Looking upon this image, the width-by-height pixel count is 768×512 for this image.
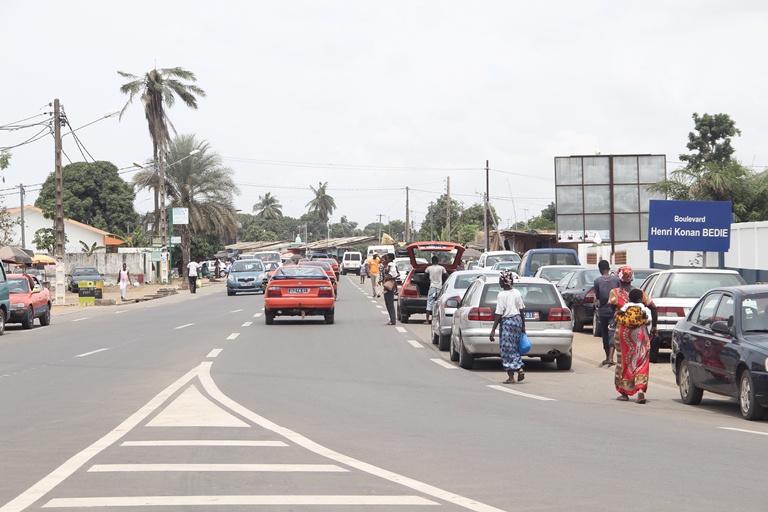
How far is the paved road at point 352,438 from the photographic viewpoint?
691 centimetres

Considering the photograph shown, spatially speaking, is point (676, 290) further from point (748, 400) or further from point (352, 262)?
point (352, 262)

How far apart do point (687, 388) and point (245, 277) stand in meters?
37.8

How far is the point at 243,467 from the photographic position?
789 cm

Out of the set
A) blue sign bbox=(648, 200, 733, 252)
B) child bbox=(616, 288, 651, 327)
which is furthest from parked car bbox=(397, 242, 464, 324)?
child bbox=(616, 288, 651, 327)

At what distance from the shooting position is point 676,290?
18531 mm

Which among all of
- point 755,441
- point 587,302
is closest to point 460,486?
point 755,441

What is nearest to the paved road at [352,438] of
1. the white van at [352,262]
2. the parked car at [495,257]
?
the parked car at [495,257]

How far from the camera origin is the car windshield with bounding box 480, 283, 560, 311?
16.6 meters

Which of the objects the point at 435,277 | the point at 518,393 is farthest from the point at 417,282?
the point at 518,393

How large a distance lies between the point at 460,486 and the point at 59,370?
35.7 feet

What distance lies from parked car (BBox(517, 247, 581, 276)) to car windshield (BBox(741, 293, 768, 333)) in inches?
835

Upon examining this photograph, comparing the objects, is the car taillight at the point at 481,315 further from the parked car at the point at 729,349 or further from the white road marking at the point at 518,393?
the parked car at the point at 729,349

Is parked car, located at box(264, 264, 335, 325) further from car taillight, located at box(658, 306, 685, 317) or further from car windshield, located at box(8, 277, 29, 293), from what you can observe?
car taillight, located at box(658, 306, 685, 317)

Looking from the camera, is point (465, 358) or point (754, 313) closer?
point (754, 313)
